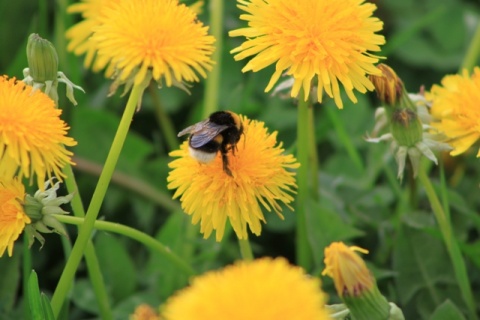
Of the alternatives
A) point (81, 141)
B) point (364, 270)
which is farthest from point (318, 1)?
point (81, 141)

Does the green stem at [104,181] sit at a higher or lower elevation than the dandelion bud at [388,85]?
lower

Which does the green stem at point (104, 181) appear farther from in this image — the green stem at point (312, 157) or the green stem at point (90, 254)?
the green stem at point (312, 157)

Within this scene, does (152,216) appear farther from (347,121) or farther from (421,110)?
(421,110)

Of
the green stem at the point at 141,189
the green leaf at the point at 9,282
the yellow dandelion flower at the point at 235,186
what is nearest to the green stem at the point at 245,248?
the yellow dandelion flower at the point at 235,186

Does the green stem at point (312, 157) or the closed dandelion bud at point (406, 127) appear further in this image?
the green stem at point (312, 157)

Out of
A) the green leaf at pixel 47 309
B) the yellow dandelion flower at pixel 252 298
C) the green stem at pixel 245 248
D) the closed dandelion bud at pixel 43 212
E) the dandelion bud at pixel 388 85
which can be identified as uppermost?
the dandelion bud at pixel 388 85

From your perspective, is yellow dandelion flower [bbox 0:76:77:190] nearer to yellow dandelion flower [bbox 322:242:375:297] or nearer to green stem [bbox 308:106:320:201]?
yellow dandelion flower [bbox 322:242:375:297]

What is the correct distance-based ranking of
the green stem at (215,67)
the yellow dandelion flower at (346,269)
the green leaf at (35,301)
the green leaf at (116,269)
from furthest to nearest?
the green stem at (215,67)
the green leaf at (116,269)
the green leaf at (35,301)
the yellow dandelion flower at (346,269)

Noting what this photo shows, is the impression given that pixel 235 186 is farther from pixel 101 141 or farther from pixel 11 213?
pixel 101 141
